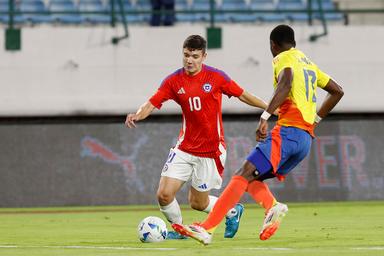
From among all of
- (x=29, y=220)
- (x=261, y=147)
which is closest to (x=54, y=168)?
(x=29, y=220)

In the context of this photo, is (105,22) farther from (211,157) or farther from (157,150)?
(211,157)

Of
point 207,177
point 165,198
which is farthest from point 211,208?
point 165,198

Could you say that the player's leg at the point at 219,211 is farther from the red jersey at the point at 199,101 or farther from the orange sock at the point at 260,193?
the red jersey at the point at 199,101

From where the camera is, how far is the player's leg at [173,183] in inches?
464

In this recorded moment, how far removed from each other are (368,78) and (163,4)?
453 cm

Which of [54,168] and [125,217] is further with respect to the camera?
[54,168]

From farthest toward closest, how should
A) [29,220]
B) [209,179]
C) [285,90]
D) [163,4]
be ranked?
[163,4], [29,220], [209,179], [285,90]

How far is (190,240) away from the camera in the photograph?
1162cm

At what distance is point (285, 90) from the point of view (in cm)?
1015

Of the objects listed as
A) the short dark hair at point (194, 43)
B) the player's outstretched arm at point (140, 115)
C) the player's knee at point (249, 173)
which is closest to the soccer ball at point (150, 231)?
the player's outstretched arm at point (140, 115)

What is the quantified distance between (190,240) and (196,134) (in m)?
1.18

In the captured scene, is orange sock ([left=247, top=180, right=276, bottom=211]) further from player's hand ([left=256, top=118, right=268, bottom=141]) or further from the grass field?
player's hand ([left=256, top=118, right=268, bottom=141])

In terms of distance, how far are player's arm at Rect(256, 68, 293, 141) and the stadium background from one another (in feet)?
38.6

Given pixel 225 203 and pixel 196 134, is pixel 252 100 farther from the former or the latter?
pixel 225 203
